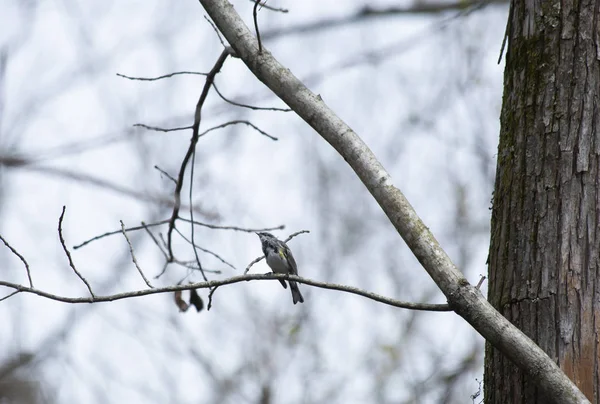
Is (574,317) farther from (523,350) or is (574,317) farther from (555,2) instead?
(555,2)

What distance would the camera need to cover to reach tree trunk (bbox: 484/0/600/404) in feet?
8.38

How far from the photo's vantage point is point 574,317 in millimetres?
2547

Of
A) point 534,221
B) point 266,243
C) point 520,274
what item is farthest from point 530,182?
point 266,243

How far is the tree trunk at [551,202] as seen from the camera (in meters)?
2.55

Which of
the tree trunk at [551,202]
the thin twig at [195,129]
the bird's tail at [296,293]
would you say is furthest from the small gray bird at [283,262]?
the tree trunk at [551,202]

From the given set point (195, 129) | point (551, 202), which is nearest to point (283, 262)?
point (195, 129)

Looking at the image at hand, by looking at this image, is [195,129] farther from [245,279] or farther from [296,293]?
[296,293]

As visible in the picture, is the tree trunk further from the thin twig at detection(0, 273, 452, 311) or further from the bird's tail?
the bird's tail

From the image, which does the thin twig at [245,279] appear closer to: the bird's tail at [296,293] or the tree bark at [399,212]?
the tree bark at [399,212]

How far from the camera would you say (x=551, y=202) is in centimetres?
270

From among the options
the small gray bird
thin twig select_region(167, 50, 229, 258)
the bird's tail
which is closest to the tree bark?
thin twig select_region(167, 50, 229, 258)

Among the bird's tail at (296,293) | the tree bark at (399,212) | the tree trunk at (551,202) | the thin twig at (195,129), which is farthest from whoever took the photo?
the bird's tail at (296,293)

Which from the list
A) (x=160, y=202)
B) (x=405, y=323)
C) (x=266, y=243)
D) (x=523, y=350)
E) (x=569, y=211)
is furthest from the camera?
(x=405, y=323)

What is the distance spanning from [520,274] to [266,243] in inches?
137
